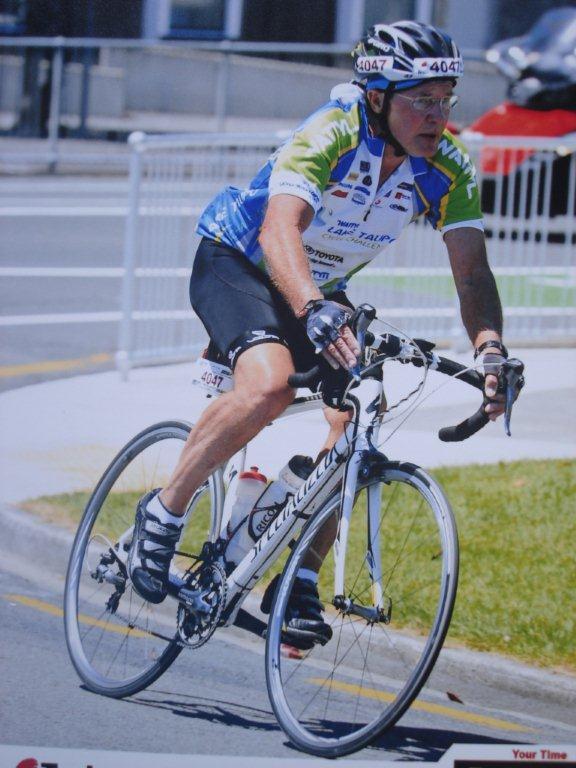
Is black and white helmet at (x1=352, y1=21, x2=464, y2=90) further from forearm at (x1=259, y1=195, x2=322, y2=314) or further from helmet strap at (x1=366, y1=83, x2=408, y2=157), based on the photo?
forearm at (x1=259, y1=195, x2=322, y2=314)

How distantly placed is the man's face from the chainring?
137cm

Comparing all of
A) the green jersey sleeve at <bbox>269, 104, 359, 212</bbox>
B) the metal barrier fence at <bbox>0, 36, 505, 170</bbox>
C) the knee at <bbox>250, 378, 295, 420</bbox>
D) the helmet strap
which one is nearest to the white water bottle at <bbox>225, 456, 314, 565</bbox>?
the knee at <bbox>250, 378, 295, 420</bbox>

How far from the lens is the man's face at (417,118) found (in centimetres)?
463

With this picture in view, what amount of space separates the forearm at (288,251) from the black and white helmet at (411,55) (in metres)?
0.46

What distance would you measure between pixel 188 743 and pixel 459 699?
3.74ft

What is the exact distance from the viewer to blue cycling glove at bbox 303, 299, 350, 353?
4.22 meters

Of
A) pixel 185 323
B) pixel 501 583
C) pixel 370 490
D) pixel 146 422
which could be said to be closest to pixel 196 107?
pixel 185 323

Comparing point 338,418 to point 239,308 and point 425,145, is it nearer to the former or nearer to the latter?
point 239,308

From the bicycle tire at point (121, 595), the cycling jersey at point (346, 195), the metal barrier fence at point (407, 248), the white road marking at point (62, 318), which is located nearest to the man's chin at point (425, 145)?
the cycling jersey at point (346, 195)

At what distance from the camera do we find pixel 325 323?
422 cm

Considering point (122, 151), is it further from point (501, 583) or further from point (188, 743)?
point (188, 743)

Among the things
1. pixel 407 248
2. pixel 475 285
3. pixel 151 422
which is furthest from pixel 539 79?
pixel 475 285

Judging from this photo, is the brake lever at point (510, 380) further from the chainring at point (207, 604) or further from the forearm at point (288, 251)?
the chainring at point (207, 604)

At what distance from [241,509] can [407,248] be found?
5918 millimetres
